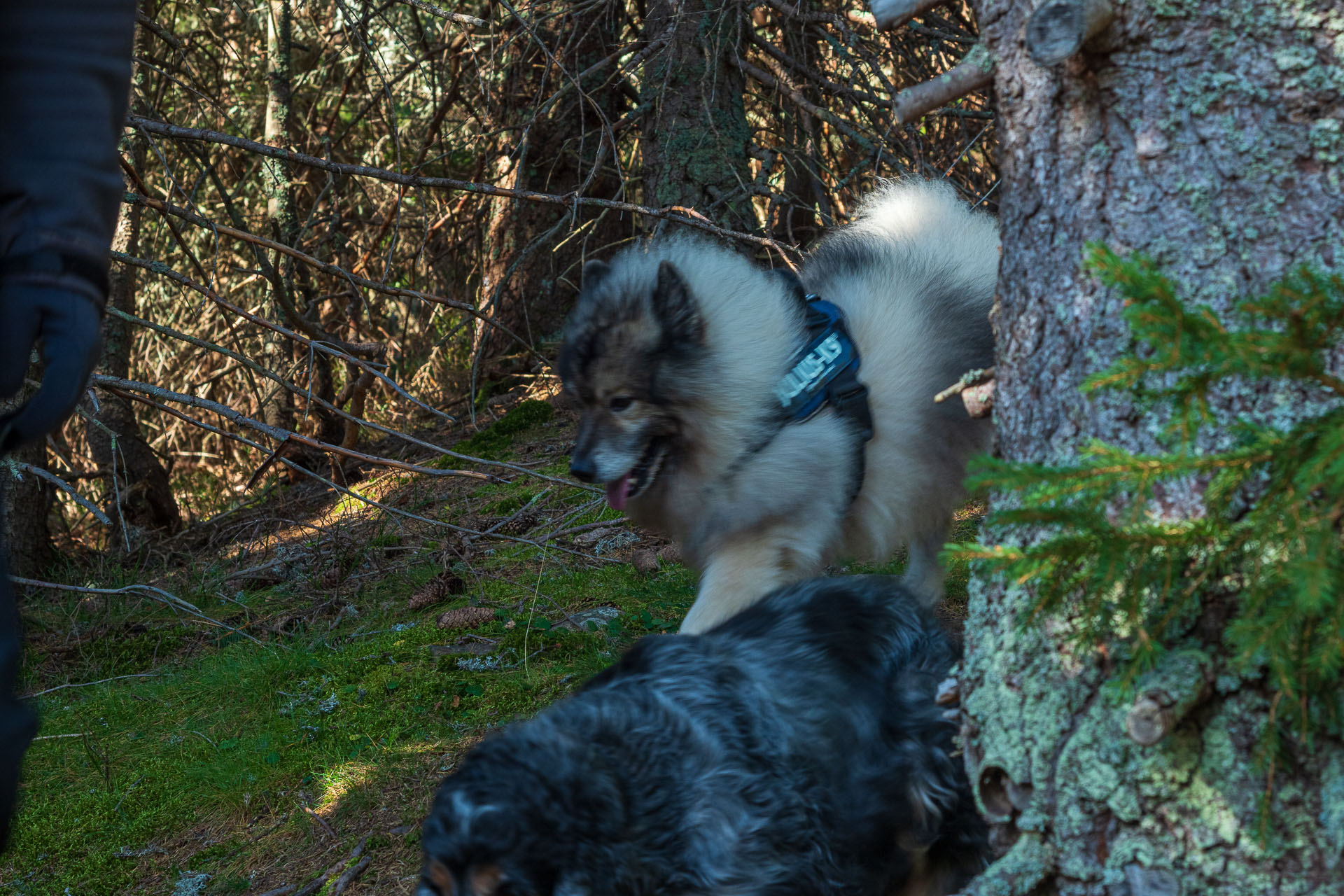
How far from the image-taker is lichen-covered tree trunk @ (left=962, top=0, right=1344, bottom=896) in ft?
5.55

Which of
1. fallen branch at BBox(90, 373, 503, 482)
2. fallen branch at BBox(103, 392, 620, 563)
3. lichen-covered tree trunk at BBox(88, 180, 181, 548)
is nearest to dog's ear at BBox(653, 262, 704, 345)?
fallen branch at BBox(103, 392, 620, 563)

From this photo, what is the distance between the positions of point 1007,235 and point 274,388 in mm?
6887

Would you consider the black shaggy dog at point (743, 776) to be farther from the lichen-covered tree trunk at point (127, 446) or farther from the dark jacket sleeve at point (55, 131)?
the lichen-covered tree trunk at point (127, 446)

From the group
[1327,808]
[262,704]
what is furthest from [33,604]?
[1327,808]

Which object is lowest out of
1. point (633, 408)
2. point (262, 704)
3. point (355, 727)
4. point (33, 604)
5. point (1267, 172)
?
point (33, 604)

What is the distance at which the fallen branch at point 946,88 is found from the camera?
6.70 feet

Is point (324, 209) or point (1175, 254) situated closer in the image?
point (1175, 254)

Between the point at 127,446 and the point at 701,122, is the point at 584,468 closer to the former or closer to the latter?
the point at 701,122

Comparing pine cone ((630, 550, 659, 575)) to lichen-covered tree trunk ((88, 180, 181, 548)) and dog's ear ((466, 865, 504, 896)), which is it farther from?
lichen-covered tree trunk ((88, 180, 181, 548))

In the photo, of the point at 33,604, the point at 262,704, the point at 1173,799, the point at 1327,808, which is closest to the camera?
the point at 1327,808

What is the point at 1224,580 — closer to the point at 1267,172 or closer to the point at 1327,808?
the point at 1327,808

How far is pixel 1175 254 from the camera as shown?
1.86m

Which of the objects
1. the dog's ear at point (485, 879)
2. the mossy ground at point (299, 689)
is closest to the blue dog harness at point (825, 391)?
the mossy ground at point (299, 689)

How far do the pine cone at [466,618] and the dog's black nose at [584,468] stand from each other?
1187 mm
